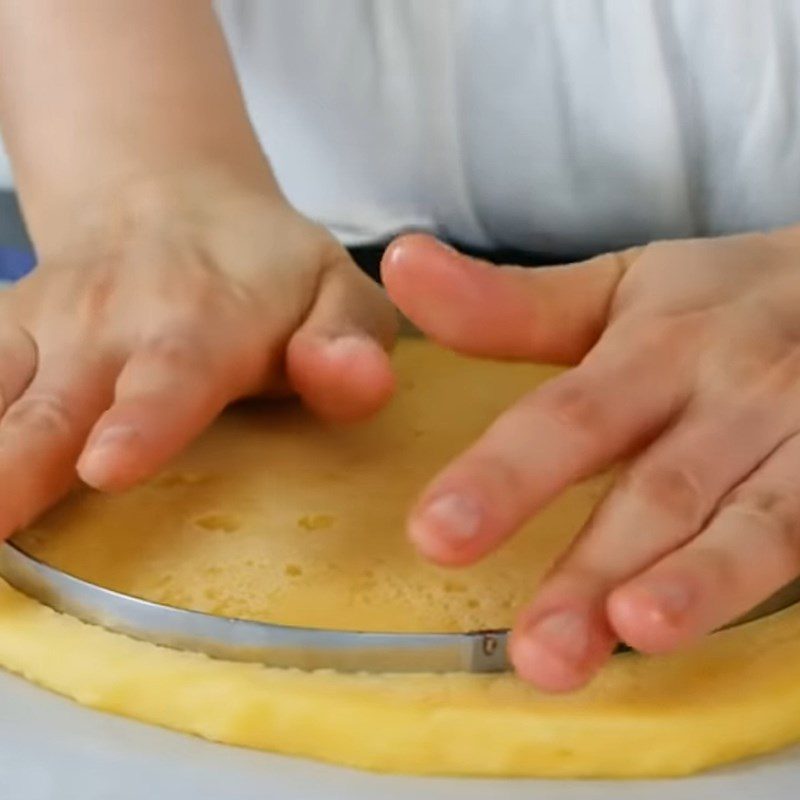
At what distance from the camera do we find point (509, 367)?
1.58ft

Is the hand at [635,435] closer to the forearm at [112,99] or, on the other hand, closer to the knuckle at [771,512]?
the knuckle at [771,512]

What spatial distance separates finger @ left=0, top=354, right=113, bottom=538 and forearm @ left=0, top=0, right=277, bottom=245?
0.11 metres

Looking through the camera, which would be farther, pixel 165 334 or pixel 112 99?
pixel 112 99

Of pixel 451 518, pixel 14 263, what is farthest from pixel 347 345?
pixel 14 263

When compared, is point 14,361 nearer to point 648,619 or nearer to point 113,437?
point 113,437

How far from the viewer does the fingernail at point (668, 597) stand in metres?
0.28

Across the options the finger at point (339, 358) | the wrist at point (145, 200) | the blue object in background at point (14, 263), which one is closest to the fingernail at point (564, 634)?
the finger at point (339, 358)

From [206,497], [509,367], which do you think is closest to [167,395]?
[206,497]

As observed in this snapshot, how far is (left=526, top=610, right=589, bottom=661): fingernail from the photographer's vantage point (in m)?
0.28

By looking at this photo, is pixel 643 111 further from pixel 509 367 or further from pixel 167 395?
pixel 167 395

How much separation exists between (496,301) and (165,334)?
0.34ft

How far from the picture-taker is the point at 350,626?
0.32 m

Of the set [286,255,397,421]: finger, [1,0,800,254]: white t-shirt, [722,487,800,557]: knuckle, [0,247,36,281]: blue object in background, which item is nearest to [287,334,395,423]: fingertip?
[286,255,397,421]: finger

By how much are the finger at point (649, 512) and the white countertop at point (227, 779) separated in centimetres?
3
